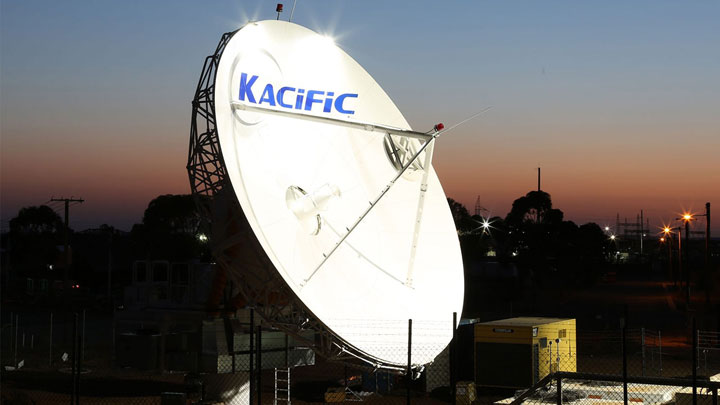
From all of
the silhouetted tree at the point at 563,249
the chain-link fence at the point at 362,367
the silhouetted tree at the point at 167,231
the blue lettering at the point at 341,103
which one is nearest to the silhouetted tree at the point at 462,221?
the silhouetted tree at the point at 563,249

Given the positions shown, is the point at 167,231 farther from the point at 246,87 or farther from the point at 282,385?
the point at 246,87

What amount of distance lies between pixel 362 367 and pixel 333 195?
408 centimetres

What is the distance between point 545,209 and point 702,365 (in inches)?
2151

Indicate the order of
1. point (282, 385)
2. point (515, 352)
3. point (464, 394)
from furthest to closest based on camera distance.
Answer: point (282, 385) < point (515, 352) < point (464, 394)

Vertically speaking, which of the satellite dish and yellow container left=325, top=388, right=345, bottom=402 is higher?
the satellite dish

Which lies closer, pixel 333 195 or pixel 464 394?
pixel 333 195

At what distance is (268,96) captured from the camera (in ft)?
59.1

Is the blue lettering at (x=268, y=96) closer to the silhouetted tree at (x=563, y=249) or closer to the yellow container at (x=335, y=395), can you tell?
the yellow container at (x=335, y=395)

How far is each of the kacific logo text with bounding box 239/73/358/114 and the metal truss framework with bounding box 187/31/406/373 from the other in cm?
102

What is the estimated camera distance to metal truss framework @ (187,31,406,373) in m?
15.6

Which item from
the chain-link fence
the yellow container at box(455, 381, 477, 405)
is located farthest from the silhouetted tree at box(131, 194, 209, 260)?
the yellow container at box(455, 381, 477, 405)

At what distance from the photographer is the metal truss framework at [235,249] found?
1559 cm

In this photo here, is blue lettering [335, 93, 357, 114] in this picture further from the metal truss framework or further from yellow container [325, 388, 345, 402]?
yellow container [325, 388, 345, 402]

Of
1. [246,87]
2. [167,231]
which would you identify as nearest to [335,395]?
[246,87]
